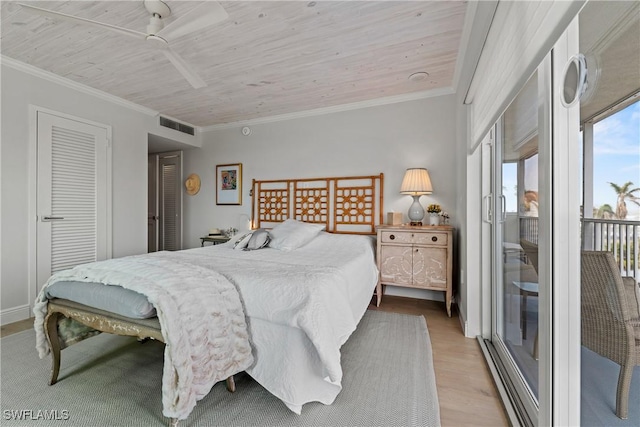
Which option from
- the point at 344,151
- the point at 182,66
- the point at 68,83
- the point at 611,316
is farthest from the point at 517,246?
the point at 68,83

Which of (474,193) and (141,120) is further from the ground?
(141,120)

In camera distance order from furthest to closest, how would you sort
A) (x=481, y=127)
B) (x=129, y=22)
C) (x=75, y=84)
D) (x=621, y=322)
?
(x=75, y=84), (x=129, y=22), (x=481, y=127), (x=621, y=322)

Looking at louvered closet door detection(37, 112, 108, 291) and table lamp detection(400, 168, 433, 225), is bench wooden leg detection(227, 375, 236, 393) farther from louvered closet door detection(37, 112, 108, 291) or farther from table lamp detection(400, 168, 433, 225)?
louvered closet door detection(37, 112, 108, 291)

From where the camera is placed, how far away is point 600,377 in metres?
1.04

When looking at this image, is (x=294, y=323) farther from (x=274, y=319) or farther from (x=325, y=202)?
(x=325, y=202)

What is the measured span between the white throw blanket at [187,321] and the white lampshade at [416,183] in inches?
89.1

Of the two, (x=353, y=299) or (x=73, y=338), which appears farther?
(x=353, y=299)

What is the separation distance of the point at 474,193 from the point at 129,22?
10.3ft

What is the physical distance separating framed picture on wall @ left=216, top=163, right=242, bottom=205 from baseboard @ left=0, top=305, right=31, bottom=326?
8.28 feet

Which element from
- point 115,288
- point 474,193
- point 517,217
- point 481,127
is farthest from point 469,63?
point 115,288

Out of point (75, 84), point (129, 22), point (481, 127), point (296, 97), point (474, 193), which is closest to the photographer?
point (481, 127)

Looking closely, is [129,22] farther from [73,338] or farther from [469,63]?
[469,63]

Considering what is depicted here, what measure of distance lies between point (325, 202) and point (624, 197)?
10.1 feet

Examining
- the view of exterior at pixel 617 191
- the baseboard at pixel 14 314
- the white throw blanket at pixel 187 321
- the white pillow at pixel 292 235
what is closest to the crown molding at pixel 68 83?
the baseboard at pixel 14 314
